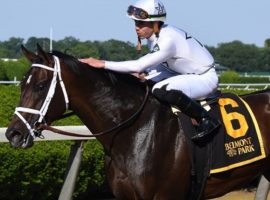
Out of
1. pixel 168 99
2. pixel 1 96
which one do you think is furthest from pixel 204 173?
pixel 1 96

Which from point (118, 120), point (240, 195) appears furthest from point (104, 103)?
point (240, 195)

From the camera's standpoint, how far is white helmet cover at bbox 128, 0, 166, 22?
5.14m

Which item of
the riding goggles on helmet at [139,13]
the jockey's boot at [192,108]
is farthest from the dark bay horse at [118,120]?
the riding goggles on helmet at [139,13]

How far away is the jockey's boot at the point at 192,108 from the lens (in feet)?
16.7

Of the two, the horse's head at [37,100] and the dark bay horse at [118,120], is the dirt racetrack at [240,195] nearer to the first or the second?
the dark bay horse at [118,120]

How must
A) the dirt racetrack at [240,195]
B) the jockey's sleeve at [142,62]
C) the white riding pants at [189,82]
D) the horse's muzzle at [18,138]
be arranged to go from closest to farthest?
the horse's muzzle at [18,138]
the jockey's sleeve at [142,62]
the white riding pants at [189,82]
the dirt racetrack at [240,195]

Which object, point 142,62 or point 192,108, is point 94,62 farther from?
point 192,108

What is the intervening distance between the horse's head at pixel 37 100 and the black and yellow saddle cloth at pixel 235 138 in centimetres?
131

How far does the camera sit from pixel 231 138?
5410mm

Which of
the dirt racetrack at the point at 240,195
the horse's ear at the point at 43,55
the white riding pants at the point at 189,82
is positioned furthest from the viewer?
the dirt racetrack at the point at 240,195

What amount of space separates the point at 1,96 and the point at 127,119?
3378mm

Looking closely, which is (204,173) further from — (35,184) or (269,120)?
(35,184)

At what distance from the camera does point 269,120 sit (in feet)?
18.7

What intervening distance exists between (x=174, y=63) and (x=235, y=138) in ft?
2.59
